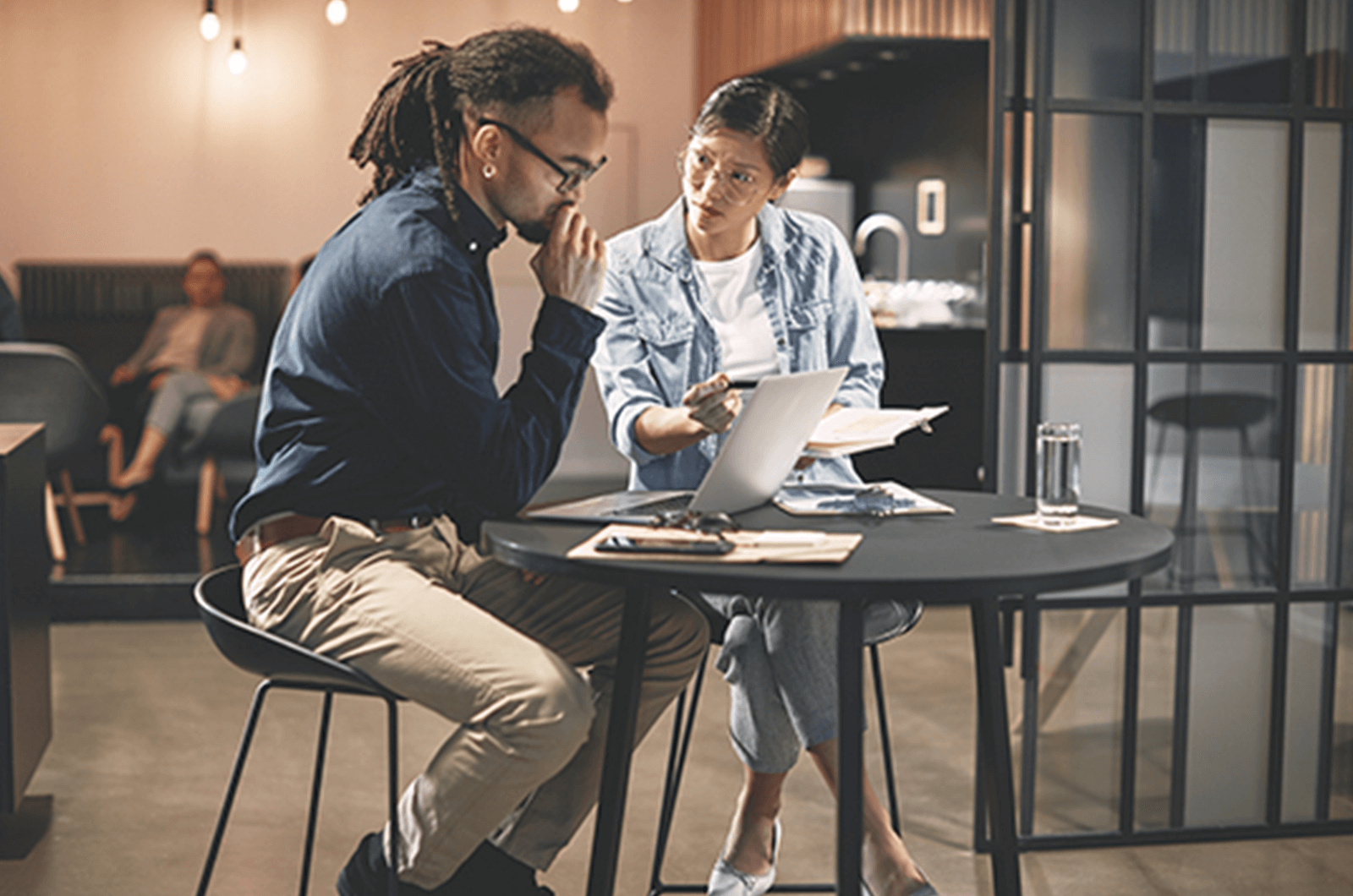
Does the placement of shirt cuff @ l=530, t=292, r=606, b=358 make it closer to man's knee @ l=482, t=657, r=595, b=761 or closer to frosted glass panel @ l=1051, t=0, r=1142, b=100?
man's knee @ l=482, t=657, r=595, b=761

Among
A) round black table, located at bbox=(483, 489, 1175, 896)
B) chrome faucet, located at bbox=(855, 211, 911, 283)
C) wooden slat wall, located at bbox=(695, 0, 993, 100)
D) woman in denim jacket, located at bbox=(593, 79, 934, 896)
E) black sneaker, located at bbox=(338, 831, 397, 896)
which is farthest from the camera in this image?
chrome faucet, located at bbox=(855, 211, 911, 283)

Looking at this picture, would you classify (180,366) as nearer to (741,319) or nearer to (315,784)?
(741,319)

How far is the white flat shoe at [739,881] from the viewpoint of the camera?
2400 millimetres

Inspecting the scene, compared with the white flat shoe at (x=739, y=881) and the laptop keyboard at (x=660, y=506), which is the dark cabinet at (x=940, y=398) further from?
the laptop keyboard at (x=660, y=506)

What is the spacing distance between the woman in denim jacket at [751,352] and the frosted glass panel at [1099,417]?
1.40 ft

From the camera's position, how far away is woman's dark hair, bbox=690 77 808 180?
238 cm

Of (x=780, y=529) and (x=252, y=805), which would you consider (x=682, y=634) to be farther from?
(x=252, y=805)

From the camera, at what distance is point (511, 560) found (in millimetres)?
1738

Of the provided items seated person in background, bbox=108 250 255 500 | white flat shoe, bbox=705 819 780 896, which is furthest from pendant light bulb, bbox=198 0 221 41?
white flat shoe, bbox=705 819 780 896

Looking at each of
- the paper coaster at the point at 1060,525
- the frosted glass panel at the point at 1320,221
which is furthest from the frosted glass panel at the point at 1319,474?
the paper coaster at the point at 1060,525

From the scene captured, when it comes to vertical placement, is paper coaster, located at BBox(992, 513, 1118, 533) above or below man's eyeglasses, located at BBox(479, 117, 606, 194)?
below

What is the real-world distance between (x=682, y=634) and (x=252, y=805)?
1351 mm

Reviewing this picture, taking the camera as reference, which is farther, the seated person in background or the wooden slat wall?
the seated person in background

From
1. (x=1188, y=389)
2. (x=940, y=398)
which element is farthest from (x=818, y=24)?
(x=1188, y=389)
